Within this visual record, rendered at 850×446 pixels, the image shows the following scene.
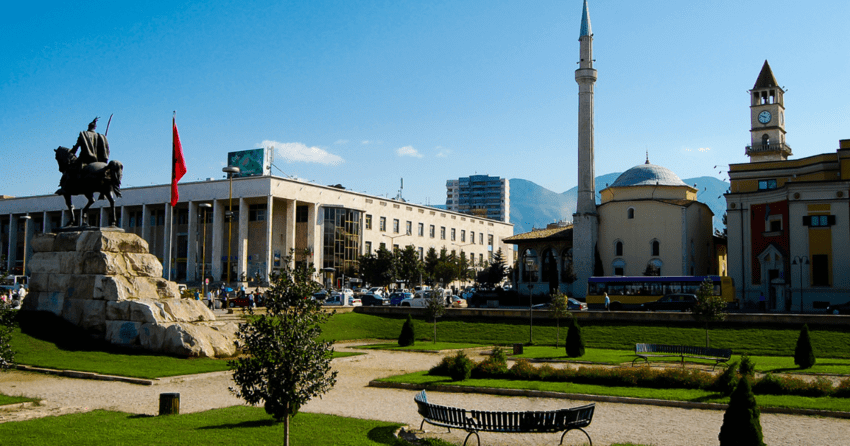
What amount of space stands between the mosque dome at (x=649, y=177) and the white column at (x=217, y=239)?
42121 mm

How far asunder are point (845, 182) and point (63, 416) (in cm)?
4763

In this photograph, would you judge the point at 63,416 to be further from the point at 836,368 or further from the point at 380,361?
the point at 836,368

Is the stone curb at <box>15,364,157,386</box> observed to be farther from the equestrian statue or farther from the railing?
the railing

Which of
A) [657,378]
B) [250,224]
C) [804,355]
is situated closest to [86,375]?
[657,378]

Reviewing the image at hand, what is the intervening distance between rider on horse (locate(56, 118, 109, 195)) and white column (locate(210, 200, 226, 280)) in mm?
47885

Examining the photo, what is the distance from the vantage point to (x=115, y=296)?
889 inches

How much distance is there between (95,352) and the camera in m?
21.8

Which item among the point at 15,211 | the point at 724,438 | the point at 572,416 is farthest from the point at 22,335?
the point at 15,211

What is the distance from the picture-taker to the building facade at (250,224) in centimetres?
7094

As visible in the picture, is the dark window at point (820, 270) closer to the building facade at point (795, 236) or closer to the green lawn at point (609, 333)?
the building facade at point (795, 236)

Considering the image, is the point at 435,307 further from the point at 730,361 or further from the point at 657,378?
the point at 657,378

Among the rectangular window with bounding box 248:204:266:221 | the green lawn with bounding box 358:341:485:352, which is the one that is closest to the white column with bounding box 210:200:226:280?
the rectangular window with bounding box 248:204:266:221

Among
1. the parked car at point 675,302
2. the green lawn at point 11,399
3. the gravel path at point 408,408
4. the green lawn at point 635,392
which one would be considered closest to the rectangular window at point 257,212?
the parked car at point 675,302

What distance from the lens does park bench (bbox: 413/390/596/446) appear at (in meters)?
10.4
